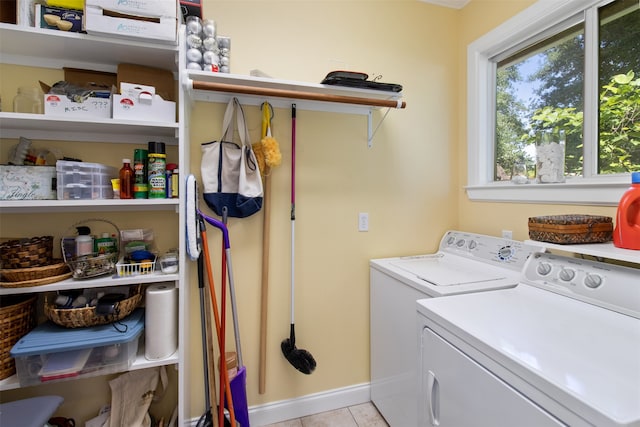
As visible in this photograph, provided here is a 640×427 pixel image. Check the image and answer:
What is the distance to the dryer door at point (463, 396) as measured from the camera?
690 millimetres

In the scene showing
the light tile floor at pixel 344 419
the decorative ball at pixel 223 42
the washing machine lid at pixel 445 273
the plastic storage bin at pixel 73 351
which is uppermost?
the decorative ball at pixel 223 42

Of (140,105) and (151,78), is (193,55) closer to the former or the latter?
(151,78)

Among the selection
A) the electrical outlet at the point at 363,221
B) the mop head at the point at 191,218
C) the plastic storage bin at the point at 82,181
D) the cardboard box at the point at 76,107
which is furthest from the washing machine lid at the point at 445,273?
the cardboard box at the point at 76,107

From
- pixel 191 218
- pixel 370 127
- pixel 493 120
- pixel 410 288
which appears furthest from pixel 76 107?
pixel 493 120

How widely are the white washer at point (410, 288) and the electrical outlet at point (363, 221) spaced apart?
0.21 metres

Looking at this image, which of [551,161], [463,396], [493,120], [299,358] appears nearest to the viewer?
[463,396]

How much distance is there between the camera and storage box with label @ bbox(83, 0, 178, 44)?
1086mm

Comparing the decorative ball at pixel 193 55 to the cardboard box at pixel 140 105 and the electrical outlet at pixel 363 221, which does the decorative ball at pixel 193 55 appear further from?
the electrical outlet at pixel 363 221

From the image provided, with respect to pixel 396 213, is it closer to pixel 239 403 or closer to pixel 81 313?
pixel 239 403

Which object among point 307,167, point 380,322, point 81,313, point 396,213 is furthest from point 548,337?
point 81,313

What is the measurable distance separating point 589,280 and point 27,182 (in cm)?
216

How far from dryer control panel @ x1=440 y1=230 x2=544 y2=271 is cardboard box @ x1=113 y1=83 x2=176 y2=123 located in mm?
1731

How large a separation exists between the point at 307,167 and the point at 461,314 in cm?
112

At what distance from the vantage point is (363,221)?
1850mm
